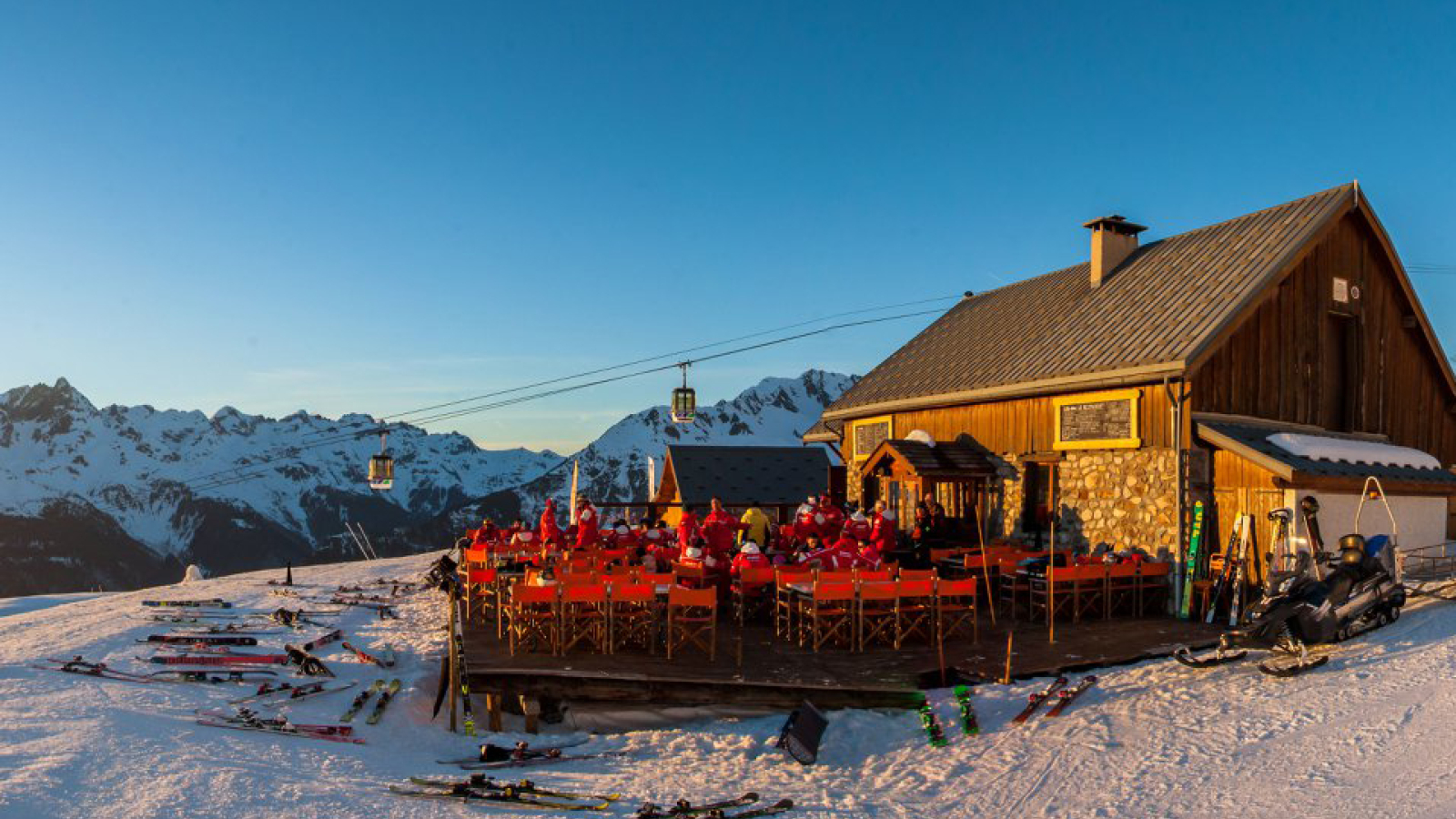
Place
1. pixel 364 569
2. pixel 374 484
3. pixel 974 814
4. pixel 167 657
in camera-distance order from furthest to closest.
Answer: pixel 364 569 < pixel 374 484 < pixel 167 657 < pixel 974 814

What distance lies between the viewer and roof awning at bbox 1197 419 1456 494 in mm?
13461

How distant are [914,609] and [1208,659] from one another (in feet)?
11.1

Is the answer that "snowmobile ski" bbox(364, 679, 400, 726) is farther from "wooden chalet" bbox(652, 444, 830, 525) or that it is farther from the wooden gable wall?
"wooden chalet" bbox(652, 444, 830, 525)

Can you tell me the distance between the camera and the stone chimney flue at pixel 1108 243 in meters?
20.5

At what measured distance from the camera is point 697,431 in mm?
164375

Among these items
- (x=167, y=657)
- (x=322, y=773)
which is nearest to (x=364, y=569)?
(x=167, y=657)

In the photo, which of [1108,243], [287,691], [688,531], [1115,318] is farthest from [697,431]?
[287,691]

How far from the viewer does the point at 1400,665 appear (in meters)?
9.82

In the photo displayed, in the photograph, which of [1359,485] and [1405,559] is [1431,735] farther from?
[1405,559]

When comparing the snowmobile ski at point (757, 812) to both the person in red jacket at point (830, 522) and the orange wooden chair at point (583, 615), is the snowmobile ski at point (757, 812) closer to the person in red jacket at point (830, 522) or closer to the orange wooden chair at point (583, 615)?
the orange wooden chair at point (583, 615)

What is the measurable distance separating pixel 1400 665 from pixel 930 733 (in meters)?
5.28

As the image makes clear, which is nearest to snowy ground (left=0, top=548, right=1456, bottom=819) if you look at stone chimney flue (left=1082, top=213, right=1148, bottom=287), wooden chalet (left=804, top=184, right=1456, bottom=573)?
wooden chalet (left=804, top=184, right=1456, bottom=573)

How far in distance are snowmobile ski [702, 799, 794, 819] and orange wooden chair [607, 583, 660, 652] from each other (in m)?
4.01

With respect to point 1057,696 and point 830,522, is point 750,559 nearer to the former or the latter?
point 830,522
